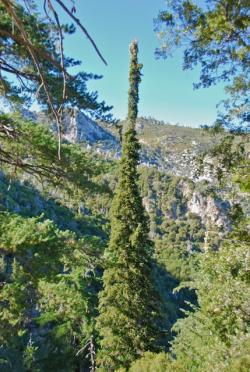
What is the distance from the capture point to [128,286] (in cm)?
864

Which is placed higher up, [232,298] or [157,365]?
[232,298]

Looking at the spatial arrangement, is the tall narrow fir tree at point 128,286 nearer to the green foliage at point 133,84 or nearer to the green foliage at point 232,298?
the green foliage at point 133,84

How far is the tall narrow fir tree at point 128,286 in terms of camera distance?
7914 millimetres

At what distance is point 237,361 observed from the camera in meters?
3.38

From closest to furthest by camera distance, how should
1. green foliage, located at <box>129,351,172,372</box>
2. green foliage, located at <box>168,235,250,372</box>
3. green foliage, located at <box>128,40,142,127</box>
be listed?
green foliage, located at <box>168,235,250,372</box> < green foliage, located at <box>129,351,172,372</box> < green foliage, located at <box>128,40,142,127</box>

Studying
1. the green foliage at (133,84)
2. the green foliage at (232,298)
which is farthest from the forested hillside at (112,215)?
the green foliage at (133,84)

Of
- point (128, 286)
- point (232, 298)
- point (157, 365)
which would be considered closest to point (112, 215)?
point (128, 286)

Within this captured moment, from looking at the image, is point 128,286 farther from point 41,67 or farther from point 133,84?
point 133,84

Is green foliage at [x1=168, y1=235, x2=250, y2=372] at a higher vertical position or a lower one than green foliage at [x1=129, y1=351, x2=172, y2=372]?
higher

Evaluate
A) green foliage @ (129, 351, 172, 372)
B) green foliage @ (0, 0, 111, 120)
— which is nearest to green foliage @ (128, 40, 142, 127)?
green foliage @ (0, 0, 111, 120)

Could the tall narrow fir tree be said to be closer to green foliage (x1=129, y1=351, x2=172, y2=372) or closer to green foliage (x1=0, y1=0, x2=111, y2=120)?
green foliage (x1=129, y1=351, x2=172, y2=372)

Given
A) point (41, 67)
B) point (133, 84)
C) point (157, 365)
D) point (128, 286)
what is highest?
point (133, 84)

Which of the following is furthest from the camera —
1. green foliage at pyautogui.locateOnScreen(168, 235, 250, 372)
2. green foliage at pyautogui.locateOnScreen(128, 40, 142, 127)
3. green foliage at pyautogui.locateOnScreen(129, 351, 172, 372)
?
green foliage at pyautogui.locateOnScreen(128, 40, 142, 127)

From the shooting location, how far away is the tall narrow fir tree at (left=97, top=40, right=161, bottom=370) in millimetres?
7914
